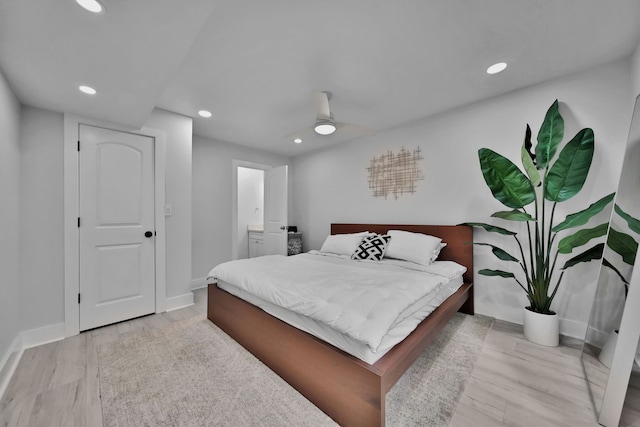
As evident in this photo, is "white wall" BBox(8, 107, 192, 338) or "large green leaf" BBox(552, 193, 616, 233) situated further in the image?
"white wall" BBox(8, 107, 192, 338)

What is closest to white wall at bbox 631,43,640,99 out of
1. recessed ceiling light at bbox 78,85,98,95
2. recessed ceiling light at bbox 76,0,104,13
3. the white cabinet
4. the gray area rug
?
the gray area rug

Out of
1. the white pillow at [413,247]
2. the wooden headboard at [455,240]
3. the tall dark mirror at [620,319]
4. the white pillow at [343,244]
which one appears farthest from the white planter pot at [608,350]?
the white pillow at [343,244]

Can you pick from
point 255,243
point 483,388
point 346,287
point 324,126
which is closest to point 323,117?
point 324,126

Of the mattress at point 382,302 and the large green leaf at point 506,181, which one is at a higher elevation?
the large green leaf at point 506,181

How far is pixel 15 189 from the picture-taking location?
2.02m

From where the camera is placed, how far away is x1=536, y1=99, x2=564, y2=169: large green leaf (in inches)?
83.0

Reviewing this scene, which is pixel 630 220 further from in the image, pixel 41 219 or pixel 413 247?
pixel 41 219

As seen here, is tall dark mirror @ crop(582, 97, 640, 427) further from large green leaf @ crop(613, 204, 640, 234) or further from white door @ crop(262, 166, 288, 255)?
white door @ crop(262, 166, 288, 255)

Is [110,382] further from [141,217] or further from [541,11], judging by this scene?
[541,11]

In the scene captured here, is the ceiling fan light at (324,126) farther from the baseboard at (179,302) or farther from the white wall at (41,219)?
the baseboard at (179,302)

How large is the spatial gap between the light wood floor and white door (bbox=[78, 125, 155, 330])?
426mm

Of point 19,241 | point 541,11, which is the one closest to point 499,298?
point 541,11

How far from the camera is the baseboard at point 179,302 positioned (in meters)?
2.90

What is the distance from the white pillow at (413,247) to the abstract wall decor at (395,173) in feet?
2.31
